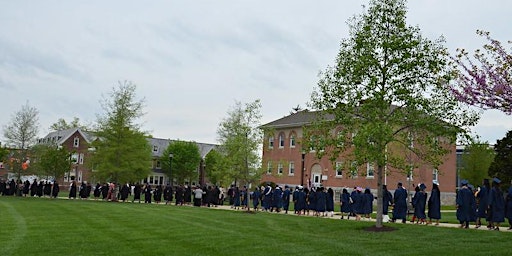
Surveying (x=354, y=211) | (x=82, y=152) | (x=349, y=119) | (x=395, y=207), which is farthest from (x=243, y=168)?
(x=82, y=152)

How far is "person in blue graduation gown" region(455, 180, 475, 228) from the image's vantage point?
1905 cm

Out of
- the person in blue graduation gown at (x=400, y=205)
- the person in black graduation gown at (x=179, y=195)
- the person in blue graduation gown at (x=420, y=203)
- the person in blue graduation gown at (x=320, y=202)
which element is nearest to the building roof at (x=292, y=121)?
the person in black graduation gown at (x=179, y=195)

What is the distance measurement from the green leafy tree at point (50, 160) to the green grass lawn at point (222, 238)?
31.0m

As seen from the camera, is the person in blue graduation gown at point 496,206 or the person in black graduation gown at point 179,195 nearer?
the person in blue graduation gown at point 496,206

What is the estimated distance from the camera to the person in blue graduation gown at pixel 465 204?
1905 centimetres

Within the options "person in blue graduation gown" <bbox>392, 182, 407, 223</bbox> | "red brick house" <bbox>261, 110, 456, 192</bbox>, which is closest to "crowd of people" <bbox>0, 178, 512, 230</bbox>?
"person in blue graduation gown" <bbox>392, 182, 407, 223</bbox>

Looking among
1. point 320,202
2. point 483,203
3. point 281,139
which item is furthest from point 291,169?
point 483,203

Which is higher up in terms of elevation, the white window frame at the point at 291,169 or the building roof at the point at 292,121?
the building roof at the point at 292,121

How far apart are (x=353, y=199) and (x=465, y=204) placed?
622 cm

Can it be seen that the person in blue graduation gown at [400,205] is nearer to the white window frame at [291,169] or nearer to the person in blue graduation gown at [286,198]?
the person in blue graduation gown at [286,198]

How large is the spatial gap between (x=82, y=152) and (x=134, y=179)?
41490mm

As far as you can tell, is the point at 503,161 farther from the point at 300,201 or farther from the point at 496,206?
the point at 496,206

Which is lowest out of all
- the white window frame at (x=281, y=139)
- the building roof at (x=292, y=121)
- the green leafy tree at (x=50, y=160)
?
the green leafy tree at (x=50, y=160)

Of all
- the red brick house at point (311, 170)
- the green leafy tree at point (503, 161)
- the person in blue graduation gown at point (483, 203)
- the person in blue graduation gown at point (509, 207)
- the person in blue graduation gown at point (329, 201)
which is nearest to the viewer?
the person in blue graduation gown at point (509, 207)
